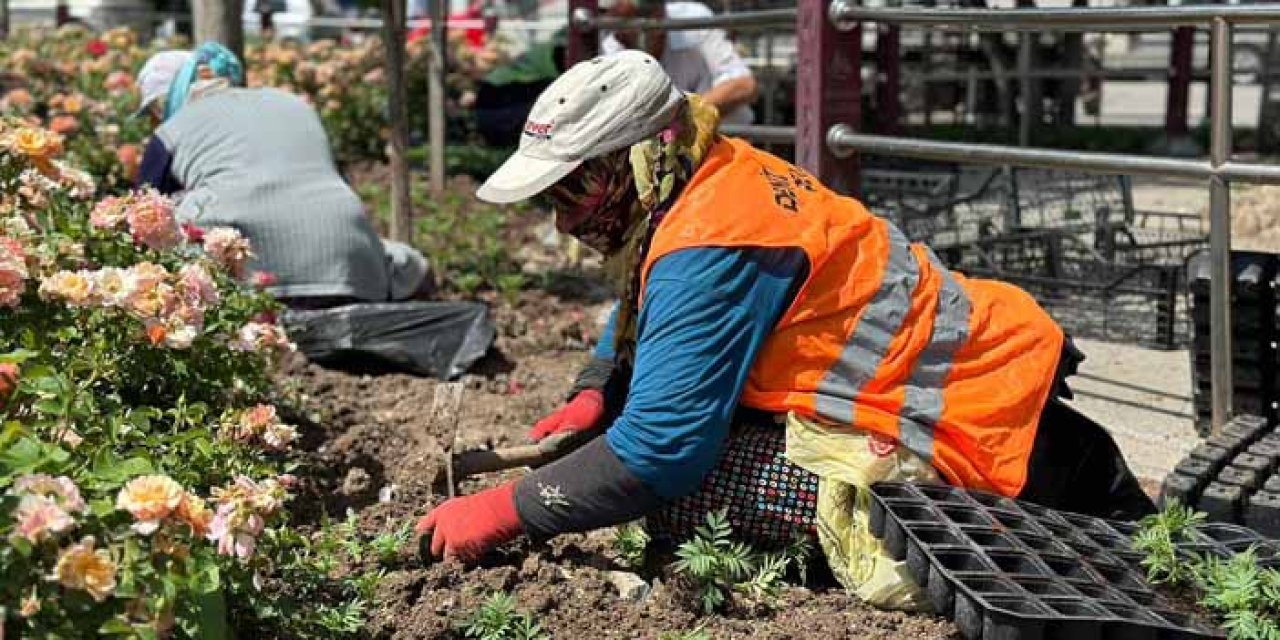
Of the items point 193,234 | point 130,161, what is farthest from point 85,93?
point 193,234

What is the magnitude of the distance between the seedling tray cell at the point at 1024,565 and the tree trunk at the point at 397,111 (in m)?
4.15

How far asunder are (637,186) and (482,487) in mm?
1014

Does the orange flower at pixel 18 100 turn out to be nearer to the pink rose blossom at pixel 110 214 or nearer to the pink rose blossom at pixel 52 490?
the pink rose blossom at pixel 110 214

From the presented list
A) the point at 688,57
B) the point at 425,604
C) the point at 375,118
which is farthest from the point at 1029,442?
the point at 375,118

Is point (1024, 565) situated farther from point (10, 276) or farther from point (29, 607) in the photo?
point (10, 276)

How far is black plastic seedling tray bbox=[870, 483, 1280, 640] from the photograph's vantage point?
2.35 meters

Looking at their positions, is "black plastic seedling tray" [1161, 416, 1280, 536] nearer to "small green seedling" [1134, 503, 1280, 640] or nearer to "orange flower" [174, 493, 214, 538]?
"small green seedling" [1134, 503, 1280, 640]

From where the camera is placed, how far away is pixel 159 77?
561 centimetres

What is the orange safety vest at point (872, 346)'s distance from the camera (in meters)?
2.82

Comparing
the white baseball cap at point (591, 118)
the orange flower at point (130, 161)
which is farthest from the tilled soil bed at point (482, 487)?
the orange flower at point (130, 161)

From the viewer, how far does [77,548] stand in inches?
75.1

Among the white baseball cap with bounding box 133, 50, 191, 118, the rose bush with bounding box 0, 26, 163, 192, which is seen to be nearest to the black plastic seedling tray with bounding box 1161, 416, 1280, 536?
the white baseball cap with bounding box 133, 50, 191, 118

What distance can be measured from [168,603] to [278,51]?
28.0 feet

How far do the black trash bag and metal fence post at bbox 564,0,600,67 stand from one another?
1.31m
